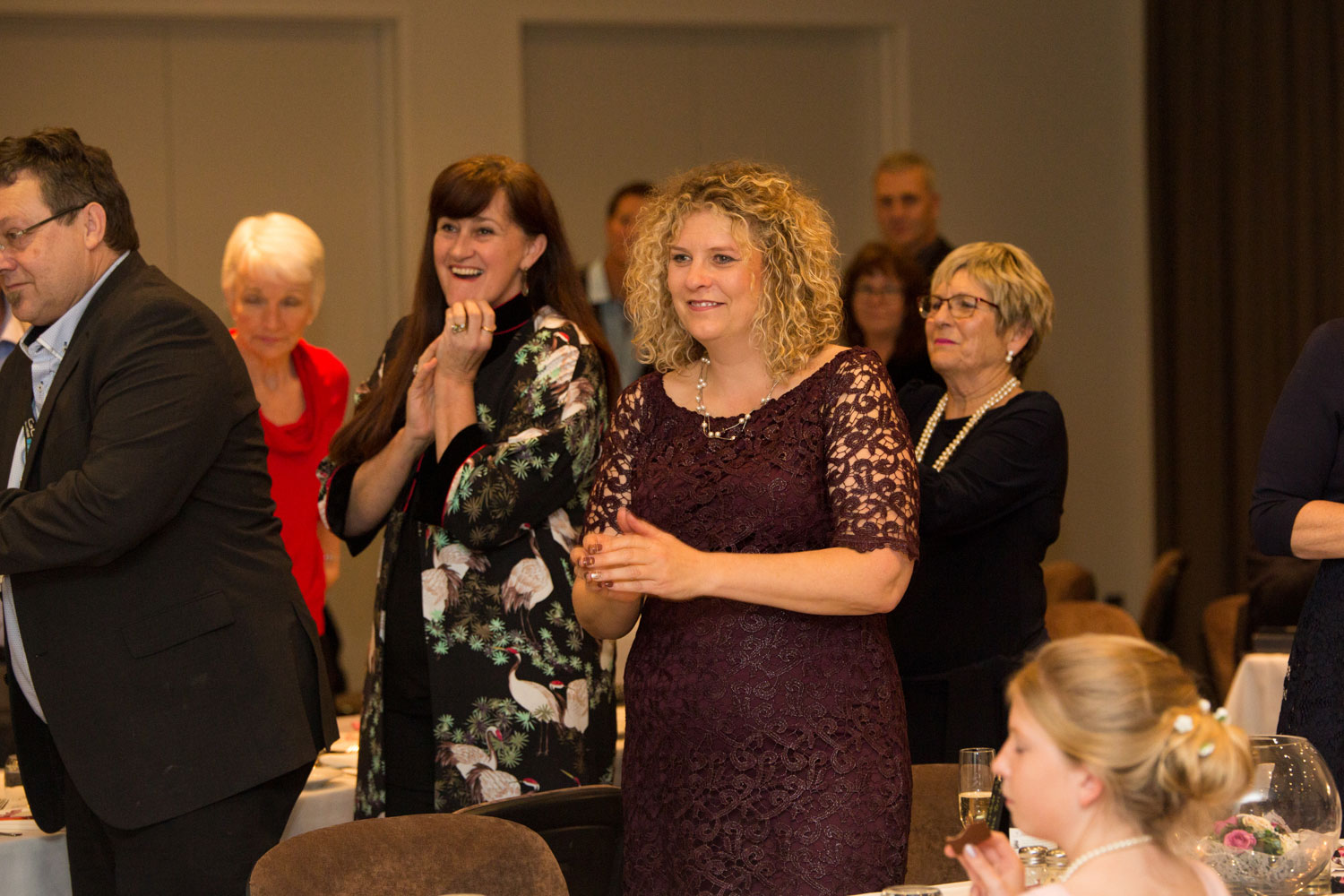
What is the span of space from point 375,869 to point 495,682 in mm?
676

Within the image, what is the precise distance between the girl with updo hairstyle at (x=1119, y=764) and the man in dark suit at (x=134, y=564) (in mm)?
1382

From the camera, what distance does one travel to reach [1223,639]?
5.49 metres

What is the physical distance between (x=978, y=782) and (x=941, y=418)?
4.20 feet

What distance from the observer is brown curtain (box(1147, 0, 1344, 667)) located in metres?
6.12

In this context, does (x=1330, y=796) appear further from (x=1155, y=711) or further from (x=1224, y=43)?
(x=1224, y=43)

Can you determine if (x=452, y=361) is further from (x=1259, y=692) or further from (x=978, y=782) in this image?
(x=1259, y=692)

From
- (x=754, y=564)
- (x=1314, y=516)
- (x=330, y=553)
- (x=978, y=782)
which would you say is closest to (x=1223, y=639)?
(x=1314, y=516)

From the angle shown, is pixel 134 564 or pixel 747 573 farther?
pixel 134 564

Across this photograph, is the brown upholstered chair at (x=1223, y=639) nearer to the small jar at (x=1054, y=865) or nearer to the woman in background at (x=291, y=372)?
the woman in background at (x=291, y=372)

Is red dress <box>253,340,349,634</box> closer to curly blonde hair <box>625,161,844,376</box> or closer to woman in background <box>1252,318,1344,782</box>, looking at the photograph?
curly blonde hair <box>625,161,844,376</box>

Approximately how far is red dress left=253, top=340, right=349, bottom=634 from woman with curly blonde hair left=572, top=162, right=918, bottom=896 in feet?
5.14

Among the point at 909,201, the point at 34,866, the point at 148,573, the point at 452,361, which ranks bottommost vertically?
the point at 34,866

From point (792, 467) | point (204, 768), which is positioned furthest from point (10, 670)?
point (792, 467)

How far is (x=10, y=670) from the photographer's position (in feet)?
8.14
